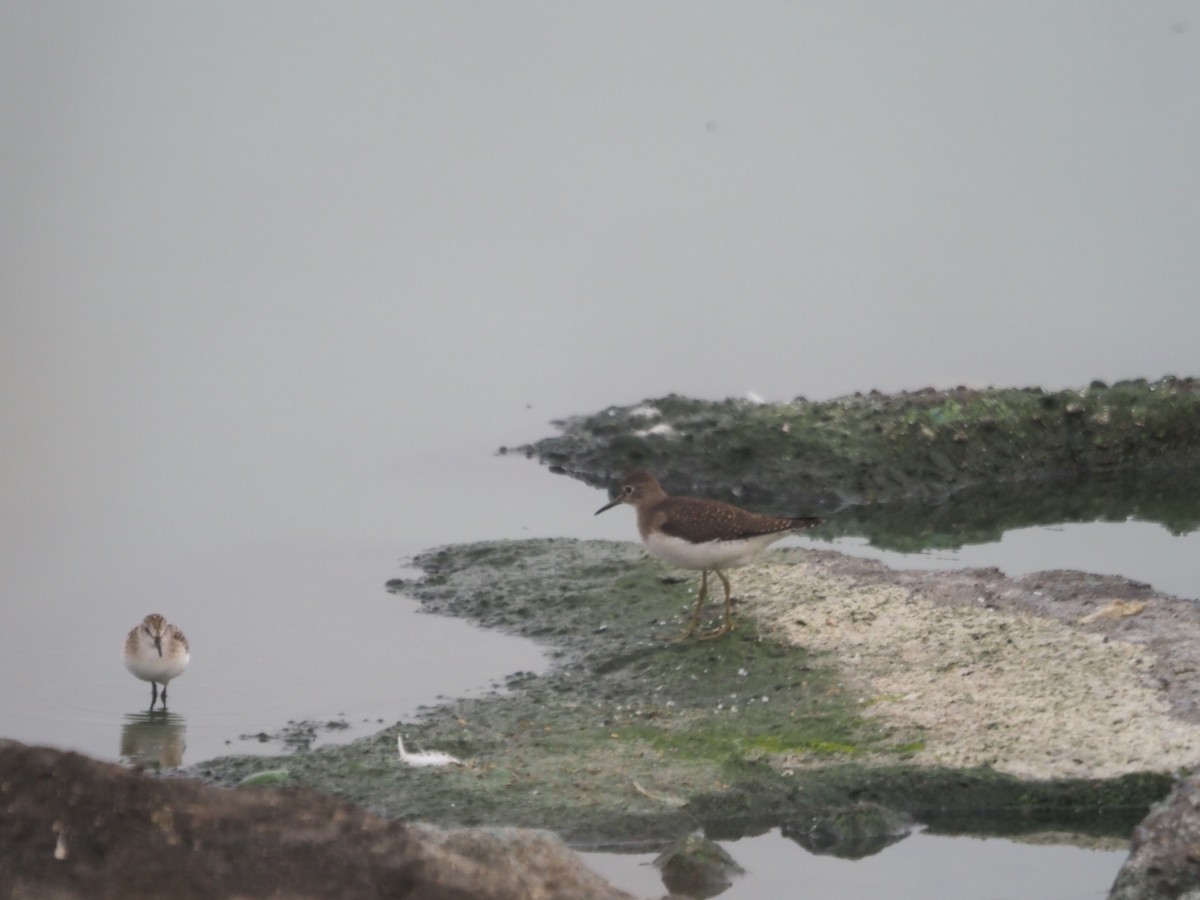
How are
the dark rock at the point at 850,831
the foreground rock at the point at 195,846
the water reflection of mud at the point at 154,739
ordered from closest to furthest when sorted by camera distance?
the foreground rock at the point at 195,846
the dark rock at the point at 850,831
the water reflection of mud at the point at 154,739

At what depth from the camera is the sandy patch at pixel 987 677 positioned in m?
6.25

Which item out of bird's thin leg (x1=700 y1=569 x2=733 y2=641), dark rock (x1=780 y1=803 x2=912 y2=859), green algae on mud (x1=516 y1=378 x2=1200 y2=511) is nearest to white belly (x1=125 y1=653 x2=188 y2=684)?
bird's thin leg (x1=700 y1=569 x2=733 y2=641)

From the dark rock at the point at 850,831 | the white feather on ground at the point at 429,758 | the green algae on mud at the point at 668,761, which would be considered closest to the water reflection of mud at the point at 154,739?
the green algae on mud at the point at 668,761

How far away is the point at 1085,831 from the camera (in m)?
5.96

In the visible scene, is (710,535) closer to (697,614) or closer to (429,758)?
(697,614)

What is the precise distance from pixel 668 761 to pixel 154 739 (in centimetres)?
220

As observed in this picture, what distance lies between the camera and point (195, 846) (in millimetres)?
3545

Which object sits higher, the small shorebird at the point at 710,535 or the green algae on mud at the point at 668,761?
the small shorebird at the point at 710,535

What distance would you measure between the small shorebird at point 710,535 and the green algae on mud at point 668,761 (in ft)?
0.98

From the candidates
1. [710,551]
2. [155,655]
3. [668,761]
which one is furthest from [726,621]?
[155,655]

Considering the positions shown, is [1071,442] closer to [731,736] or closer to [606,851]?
[731,736]

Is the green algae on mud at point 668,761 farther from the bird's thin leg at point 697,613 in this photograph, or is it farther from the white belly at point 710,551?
the white belly at point 710,551

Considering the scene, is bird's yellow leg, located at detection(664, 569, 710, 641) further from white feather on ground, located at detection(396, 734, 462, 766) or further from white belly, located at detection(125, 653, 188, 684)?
white belly, located at detection(125, 653, 188, 684)

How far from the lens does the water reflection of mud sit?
683 cm
